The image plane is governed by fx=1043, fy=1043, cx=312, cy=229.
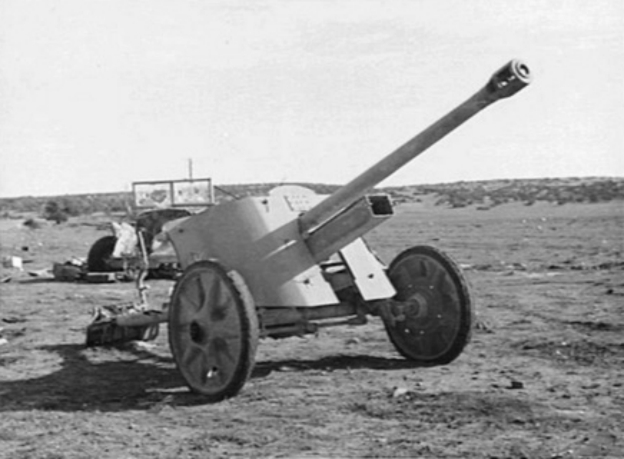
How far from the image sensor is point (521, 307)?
1202 centimetres

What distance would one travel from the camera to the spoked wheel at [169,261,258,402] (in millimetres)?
7207

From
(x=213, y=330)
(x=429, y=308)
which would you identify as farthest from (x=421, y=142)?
(x=213, y=330)

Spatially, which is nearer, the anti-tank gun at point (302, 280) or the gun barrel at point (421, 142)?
the gun barrel at point (421, 142)

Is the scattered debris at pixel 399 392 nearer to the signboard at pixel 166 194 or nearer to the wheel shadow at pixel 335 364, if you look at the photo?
the wheel shadow at pixel 335 364

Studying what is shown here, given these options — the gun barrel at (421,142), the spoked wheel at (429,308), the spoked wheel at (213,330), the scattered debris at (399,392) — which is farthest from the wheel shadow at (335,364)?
the gun barrel at (421,142)

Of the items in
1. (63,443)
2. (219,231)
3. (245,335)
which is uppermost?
(219,231)

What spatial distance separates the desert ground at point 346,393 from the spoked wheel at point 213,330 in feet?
0.60

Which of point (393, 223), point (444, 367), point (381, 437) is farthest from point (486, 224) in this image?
point (381, 437)

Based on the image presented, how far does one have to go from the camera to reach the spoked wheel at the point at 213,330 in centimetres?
721

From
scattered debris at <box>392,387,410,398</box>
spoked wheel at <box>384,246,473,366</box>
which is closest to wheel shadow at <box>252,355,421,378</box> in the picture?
spoked wheel at <box>384,246,473,366</box>

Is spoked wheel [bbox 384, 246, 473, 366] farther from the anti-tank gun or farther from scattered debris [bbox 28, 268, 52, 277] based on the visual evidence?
scattered debris [bbox 28, 268, 52, 277]

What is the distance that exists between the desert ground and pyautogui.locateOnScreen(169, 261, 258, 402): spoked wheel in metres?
0.18

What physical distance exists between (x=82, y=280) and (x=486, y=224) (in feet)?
56.7

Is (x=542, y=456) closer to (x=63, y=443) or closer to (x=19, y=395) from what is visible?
(x=63, y=443)
